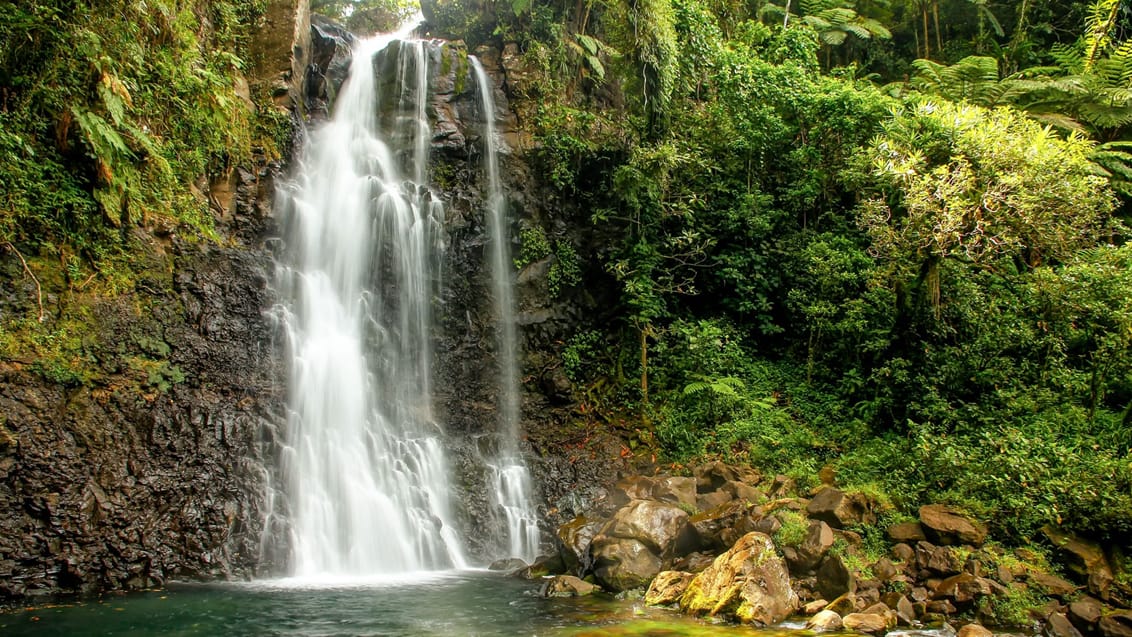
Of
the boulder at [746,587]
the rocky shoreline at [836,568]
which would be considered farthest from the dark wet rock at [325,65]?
the boulder at [746,587]

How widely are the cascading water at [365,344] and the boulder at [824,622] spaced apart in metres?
5.81

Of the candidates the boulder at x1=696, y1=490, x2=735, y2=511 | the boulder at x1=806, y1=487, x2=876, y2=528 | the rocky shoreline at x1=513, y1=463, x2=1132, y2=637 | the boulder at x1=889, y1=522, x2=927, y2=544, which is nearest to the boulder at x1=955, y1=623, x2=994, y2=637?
the rocky shoreline at x1=513, y1=463, x2=1132, y2=637

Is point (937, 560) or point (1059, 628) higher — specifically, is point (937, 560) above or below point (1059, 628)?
above

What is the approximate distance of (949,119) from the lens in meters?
11.4

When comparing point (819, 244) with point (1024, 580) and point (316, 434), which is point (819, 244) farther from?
point (316, 434)

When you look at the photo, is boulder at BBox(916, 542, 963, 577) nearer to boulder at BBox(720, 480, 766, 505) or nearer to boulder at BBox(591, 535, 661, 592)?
boulder at BBox(720, 480, 766, 505)

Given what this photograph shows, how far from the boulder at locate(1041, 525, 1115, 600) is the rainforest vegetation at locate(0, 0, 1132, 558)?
23 cm

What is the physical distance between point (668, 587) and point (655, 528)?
3.89 feet

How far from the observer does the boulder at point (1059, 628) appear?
6727mm

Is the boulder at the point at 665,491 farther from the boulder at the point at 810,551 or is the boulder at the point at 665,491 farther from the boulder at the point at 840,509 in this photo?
the boulder at the point at 810,551

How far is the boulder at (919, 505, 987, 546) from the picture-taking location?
27.0 feet

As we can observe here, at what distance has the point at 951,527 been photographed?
8352mm

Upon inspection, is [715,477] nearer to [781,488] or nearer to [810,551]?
[781,488]

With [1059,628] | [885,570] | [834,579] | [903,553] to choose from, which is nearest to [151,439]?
[834,579]
